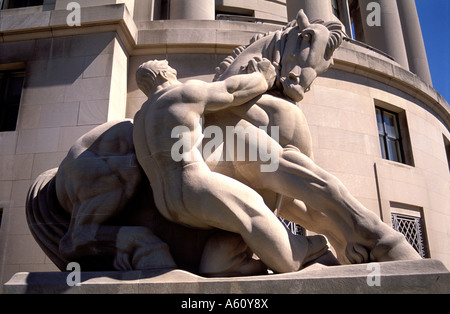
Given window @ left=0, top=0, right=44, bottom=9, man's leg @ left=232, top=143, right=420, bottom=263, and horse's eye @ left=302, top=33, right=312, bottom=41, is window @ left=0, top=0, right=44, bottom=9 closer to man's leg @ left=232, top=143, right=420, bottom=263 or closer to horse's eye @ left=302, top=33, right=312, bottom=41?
horse's eye @ left=302, top=33, right=312, bottom=41

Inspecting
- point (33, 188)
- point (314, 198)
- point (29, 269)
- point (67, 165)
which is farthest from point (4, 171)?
point (314, 198)

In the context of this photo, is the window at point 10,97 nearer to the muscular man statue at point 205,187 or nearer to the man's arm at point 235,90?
the muscular man statue at point 205,187

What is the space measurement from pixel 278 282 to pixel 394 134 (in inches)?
416

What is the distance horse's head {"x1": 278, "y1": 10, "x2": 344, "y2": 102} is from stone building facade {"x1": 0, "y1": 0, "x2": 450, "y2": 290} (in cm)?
492

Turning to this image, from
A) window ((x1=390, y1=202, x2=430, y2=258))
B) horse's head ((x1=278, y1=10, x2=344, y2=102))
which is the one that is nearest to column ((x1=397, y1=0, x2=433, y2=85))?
window ((x1=390, y1=202, x2=430, y2=258))

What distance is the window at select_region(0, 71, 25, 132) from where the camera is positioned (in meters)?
9.10

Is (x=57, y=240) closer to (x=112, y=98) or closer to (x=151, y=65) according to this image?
(x=151, y=65)

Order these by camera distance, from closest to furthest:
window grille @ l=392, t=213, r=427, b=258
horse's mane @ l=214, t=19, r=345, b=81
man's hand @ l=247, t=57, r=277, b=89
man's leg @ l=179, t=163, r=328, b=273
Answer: man's leg @ l=179, t=163, r=328, b=273 → man's hand @ l=247, t=57, r=277, b=89 → horse's mane @ l=214, t=19, r=345, b=81 → window grille @ l=392, t=213, r=427, b=258

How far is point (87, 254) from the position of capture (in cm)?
365

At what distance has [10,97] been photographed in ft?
30.4

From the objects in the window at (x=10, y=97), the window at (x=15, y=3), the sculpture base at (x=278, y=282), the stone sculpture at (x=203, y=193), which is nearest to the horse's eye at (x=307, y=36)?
the stone sculpture at (x=203, y=193)

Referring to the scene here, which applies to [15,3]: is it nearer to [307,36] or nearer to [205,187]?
[307,36]

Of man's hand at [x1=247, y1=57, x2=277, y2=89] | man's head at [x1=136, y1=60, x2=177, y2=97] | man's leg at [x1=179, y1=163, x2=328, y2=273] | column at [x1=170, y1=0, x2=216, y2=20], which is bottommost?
man's leg at [x1=179, y1=163, x2=328, y2=273]

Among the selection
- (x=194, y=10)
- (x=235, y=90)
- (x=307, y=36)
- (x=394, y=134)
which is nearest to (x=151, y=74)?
(x=235, y=90)
